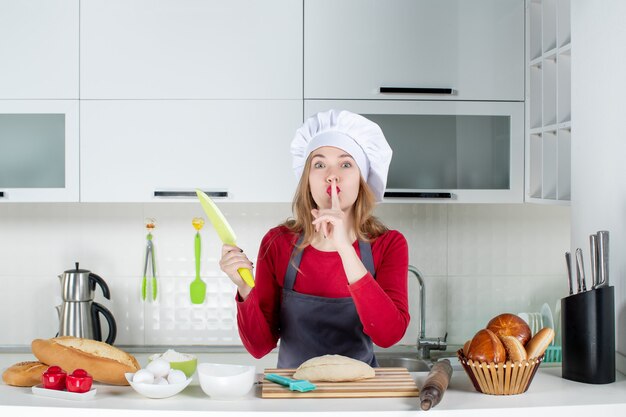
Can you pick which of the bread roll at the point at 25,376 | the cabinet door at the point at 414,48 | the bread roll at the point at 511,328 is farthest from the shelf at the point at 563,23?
the bread roll at the point at 25,376

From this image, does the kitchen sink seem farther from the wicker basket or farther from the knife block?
the wicker basket

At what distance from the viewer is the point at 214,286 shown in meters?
2.83

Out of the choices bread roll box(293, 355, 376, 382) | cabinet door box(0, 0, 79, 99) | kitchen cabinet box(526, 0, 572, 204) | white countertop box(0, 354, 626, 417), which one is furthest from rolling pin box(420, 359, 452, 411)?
cabinet door box(0, 0, 79, 99)

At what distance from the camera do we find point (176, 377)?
1329mm

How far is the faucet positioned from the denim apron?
0.88m

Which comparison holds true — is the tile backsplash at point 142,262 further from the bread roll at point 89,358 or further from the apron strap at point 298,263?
the bread roll at point 89,358

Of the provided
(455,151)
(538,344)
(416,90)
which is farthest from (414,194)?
(538,344)

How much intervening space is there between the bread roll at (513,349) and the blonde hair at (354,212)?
0.56m

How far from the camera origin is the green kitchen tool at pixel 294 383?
1.32 meters

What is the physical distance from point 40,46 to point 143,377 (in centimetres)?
152

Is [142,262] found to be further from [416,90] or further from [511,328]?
[511,328]

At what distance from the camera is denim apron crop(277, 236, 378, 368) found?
1828mm

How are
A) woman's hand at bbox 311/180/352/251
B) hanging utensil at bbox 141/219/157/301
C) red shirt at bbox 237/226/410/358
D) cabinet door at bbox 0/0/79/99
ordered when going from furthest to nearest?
hanging utensil at bbox 141/219/157/301, cabinet door at bbox 0/0/79/99, red shirt at bbox 237/226/410/358, woman's hand at bbox 311/180/352/251

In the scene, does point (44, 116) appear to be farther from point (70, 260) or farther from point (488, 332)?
point (488, 332)
